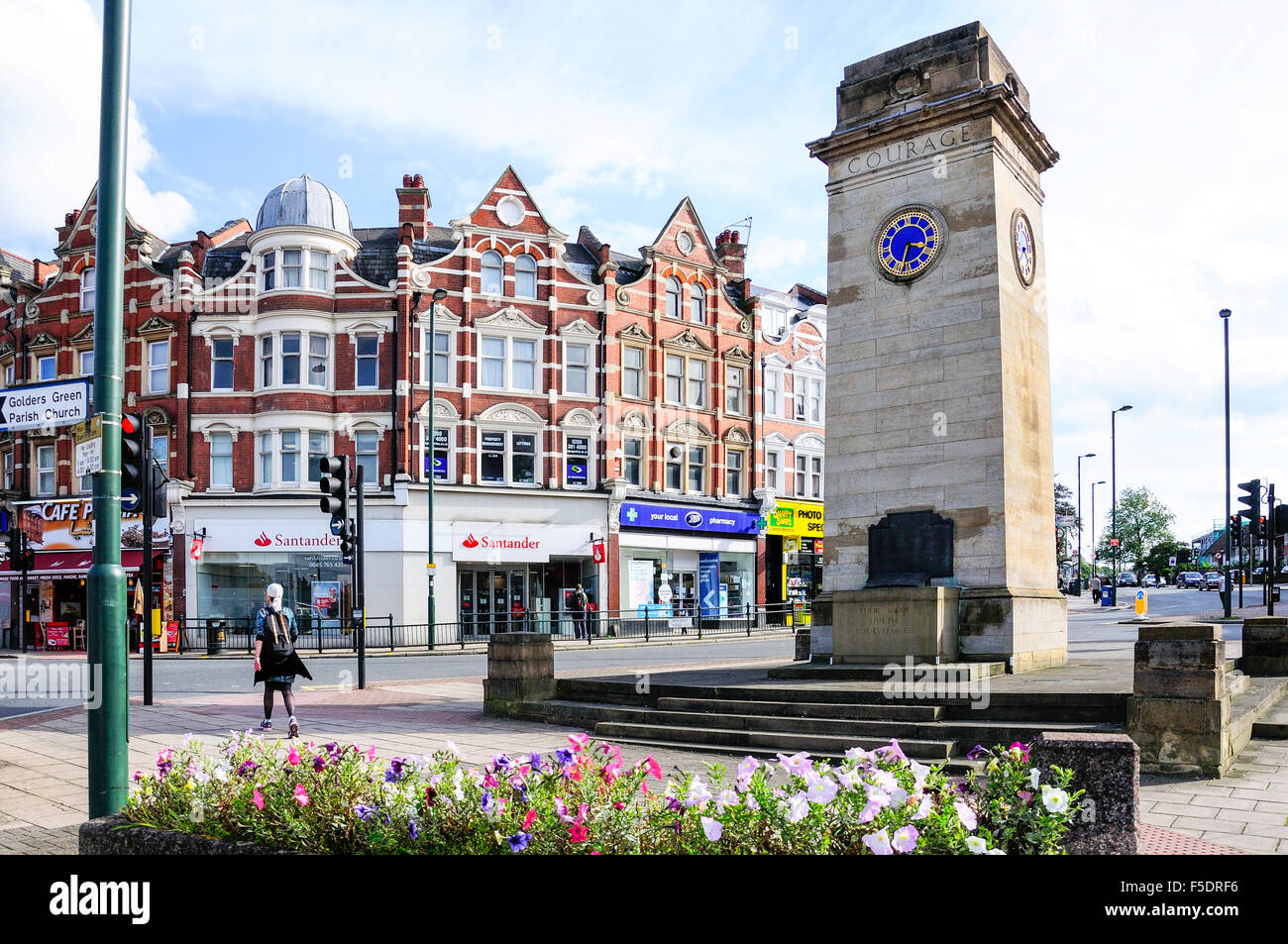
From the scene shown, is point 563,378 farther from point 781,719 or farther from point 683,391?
point 781,719

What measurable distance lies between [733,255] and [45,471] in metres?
28.2

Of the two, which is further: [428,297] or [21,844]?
[428,297]

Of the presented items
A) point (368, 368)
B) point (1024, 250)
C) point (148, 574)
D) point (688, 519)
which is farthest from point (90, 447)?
point (688, 519)

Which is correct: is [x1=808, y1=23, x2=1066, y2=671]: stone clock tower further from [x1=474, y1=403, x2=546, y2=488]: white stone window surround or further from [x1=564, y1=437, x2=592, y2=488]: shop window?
[x1=564, y1=437, x2=592, y2=488]: shop window

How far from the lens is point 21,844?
679 centimetres

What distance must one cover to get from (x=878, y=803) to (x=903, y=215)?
39.2 ft

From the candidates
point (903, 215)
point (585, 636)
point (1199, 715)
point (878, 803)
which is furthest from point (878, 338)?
point (585, 636)

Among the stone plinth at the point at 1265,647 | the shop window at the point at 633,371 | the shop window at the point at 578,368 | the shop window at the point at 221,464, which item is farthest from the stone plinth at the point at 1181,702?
the shop window at the point at 221,464

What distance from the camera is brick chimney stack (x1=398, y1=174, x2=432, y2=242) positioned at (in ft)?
123

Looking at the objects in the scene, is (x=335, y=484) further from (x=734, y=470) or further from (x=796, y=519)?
(x=796, y=519)

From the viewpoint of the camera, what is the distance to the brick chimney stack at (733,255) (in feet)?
146

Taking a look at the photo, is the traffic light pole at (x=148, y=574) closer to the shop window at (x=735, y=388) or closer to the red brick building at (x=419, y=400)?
the red brick building at (x=419, y=400)

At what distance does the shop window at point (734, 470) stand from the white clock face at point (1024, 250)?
89.8ft

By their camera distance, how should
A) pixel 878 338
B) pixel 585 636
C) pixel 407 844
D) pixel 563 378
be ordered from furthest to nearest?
pixel 563 378 < pixel 585 636 < pixel 878 338 < pixel 407 844
